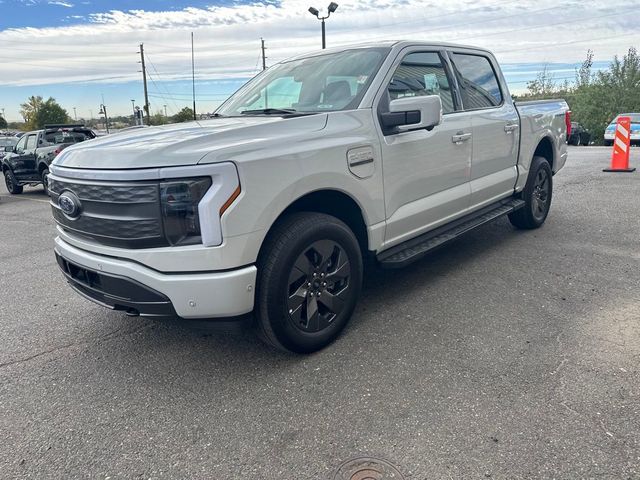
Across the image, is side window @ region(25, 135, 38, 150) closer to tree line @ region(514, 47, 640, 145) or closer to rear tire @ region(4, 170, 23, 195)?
rear tire @ region(4, 170, 23, 195)

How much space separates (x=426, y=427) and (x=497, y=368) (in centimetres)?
74

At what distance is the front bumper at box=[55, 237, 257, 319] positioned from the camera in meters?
2.56

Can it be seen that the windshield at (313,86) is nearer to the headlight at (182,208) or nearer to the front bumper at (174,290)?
the headlight at (182,208)

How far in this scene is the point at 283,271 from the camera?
2.79 metres

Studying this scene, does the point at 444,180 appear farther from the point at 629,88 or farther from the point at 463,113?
the point at 629,88

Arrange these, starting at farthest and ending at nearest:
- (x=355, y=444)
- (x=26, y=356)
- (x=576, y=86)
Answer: (x=576, y=86), (x=26, y=356), (x=355, y=444)

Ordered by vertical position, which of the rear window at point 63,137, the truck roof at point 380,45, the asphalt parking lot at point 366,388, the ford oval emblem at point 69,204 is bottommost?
the asphalt parking lot at point 366,388

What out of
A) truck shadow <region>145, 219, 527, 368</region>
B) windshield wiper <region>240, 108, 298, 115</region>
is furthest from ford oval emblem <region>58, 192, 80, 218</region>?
windshield wiper <region>240, 108, 298, 115</region>

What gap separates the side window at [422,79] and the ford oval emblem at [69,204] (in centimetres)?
226

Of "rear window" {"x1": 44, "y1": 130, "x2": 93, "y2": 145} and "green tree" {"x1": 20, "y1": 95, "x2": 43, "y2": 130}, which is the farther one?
"green tree" {"x1": 20, "y1": 95, "x2": 43, "y2": 130}

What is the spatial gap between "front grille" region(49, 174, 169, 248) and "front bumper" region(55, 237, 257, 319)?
15cm

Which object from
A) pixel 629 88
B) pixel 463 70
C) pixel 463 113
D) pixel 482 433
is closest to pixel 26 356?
pixel 482 433

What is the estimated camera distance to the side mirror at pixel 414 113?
325 centimetres

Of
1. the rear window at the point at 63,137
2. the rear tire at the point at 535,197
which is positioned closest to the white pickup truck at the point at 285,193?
the rear tire at the point at 535,197
